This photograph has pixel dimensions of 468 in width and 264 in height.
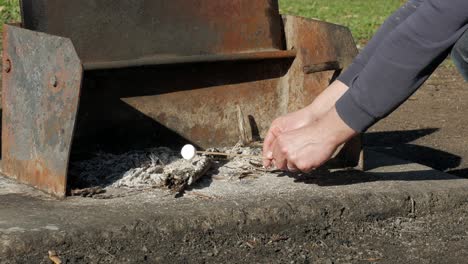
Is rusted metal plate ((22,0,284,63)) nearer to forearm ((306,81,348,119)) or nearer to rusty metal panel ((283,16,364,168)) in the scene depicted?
rusty metal panel ((283,16,364,168))

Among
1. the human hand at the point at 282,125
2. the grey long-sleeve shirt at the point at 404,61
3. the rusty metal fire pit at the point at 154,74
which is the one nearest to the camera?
the grey long-sleeve shirt at the point at 404,61

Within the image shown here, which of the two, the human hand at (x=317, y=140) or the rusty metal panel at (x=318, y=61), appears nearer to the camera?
the human hand at (x=317, y=140)

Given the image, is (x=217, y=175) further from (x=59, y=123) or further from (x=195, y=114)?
(x=59, y=123)

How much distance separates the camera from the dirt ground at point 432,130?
530 centimetres

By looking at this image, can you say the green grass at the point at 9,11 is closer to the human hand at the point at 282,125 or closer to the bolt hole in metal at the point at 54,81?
the bolt hole in metal at the point at 54,81

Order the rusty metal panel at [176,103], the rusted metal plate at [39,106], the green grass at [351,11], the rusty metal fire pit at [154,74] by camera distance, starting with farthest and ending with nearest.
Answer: the green grass at [351,11] < the rusty metal panel at [176,103] < the rusty metal fire pit at [154,74] < the rusted metal plate at [39,106]

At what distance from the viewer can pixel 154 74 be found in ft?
14.6

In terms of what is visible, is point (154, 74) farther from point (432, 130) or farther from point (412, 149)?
point (432, 130)

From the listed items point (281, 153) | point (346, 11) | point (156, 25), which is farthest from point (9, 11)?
point (281, 153)

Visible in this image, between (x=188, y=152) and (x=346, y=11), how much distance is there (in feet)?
24.7

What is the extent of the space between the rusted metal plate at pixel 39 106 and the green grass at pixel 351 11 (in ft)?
17.9

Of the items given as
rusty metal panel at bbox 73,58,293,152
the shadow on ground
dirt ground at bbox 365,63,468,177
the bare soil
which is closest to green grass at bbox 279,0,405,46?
dirt ground at bbox 365,63,468,177

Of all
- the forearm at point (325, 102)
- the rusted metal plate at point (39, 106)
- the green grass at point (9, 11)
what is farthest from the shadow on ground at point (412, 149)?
the green grass at point (9, 11)

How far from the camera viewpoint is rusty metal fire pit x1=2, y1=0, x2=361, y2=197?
3.86 meters
